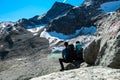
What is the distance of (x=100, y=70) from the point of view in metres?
13.7

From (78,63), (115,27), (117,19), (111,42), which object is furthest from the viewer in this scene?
(78,63)

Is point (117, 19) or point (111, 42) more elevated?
point (117, 19)

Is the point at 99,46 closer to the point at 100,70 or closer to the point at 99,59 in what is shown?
the point at 99,59

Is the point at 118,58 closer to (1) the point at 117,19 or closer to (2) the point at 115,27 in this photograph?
(2) the point at 115,27

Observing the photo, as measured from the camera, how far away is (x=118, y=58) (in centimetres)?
1411

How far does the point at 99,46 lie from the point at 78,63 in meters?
3.72

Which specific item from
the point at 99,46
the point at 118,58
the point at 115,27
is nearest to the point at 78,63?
the point at 99,46

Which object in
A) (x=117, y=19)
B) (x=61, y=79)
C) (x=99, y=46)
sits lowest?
(x=61, y=79)

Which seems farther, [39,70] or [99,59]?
[39,70]

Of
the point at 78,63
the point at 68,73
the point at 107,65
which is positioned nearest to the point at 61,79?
the point at 68,73

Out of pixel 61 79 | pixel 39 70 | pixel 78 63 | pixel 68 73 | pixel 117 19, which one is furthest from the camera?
pixel 39 70

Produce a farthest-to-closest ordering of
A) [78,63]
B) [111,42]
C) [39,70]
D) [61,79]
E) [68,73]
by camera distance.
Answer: [39,70]
[78,63]
[111,42]
[68,73]
[61,79]

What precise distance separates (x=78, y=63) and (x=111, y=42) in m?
5.85

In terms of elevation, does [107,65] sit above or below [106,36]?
below
